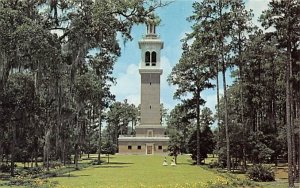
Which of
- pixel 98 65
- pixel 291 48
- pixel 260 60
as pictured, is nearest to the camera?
pixel 291 48

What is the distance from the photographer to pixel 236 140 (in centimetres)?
3725

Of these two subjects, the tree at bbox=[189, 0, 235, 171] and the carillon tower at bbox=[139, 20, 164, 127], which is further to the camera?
the carillon tower at bbox=[139, 20, 164, 127]

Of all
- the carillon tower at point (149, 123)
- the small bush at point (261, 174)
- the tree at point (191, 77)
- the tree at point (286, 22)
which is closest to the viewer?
the tree at point (286, 22)

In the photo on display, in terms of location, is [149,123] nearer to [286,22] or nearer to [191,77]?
[191,77]

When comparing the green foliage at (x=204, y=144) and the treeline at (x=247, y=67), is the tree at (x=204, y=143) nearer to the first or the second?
the green foliage at (x=204, y=144)

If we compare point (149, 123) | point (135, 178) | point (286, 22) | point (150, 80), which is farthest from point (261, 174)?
point (150, 80)

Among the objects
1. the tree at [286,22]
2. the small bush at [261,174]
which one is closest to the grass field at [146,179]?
the small bush at [261,174]

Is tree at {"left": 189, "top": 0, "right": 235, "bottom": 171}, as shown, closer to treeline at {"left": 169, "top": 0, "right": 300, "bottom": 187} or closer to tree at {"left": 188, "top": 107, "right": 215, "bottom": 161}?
treeline at {"left": 169, "top": 0, "right": 300, "bottom": 187}

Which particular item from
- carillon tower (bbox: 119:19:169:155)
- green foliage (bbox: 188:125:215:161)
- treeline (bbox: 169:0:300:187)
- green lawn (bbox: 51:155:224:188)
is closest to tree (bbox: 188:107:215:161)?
green foliage (bbox: 188:125:215:161)

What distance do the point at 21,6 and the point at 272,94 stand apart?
3194cm

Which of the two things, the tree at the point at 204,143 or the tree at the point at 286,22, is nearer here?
the tree at the point at 286,22

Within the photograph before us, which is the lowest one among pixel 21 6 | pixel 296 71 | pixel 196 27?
pixel 296 71

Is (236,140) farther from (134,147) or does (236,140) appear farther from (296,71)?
(134,147)

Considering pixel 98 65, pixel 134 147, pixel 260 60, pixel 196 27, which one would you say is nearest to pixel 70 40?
pixel 98 65
